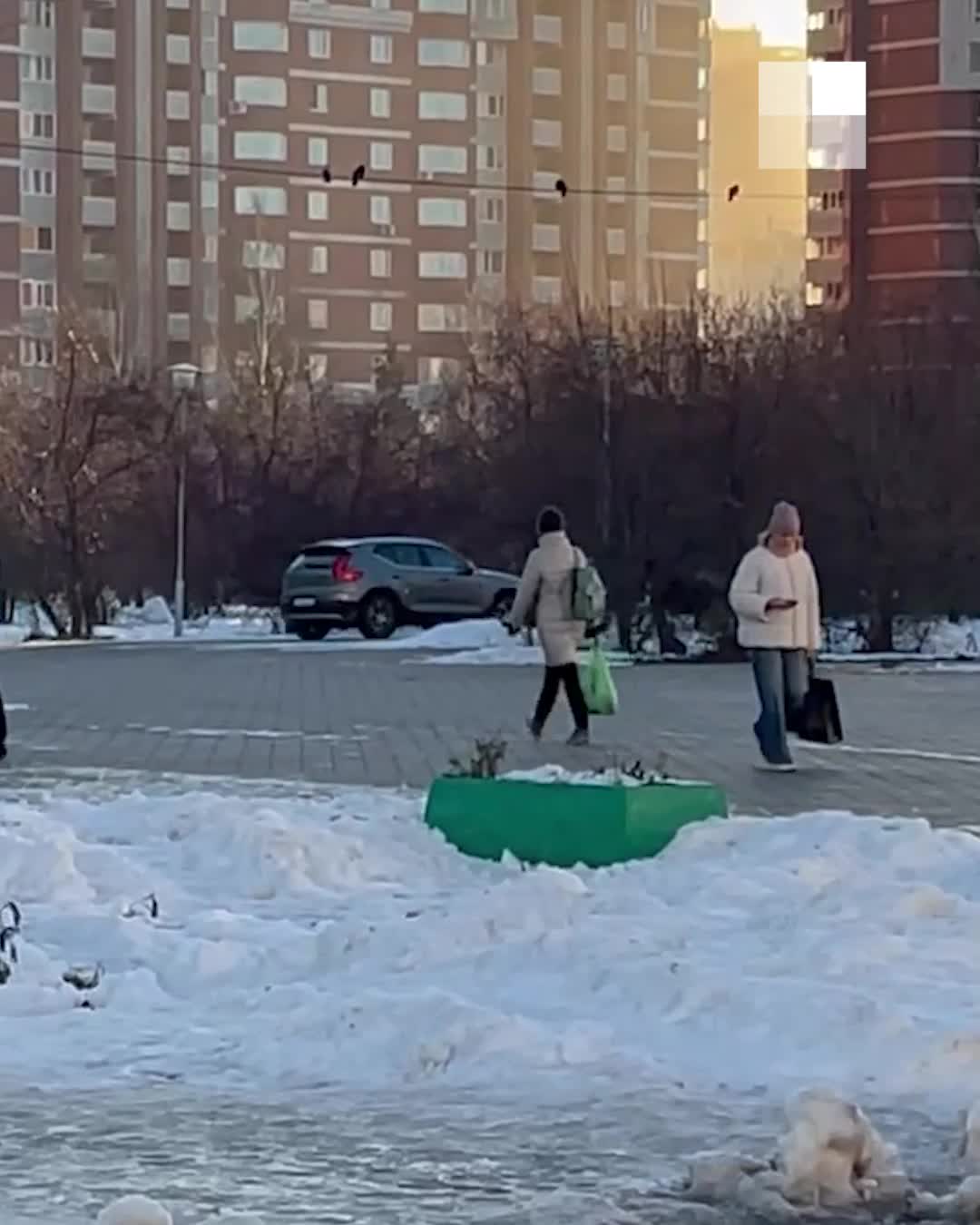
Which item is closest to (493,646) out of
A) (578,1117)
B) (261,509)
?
(261,509)

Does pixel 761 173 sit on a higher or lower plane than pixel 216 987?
higher

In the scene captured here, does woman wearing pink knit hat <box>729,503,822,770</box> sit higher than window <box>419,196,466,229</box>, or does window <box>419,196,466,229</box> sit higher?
window <box>419,196,466,229</box>

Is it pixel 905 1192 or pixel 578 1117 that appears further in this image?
pixel 578 1117

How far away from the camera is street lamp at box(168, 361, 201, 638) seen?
1738 inches

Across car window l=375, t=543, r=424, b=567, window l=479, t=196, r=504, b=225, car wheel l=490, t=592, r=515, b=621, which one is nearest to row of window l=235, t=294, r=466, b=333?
window l=479, t=196, r=504, b=225

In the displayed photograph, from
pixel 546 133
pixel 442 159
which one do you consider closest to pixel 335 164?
pixel 442 159

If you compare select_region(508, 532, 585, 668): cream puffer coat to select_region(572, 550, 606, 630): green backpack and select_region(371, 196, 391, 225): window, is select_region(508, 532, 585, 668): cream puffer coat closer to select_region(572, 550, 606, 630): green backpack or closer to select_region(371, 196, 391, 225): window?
select_region(572, 550, 606, 630): green backpack

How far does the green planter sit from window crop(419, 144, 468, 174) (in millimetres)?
96361

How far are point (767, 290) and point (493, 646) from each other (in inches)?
410

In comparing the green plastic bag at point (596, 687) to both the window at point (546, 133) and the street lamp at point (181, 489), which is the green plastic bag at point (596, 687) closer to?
the street lamp at point (181, 489)

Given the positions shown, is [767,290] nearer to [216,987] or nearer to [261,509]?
[261,509]

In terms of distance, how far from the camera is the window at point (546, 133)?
110000 mm

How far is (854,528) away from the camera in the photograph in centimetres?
3438

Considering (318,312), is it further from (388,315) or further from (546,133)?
(546,133)
